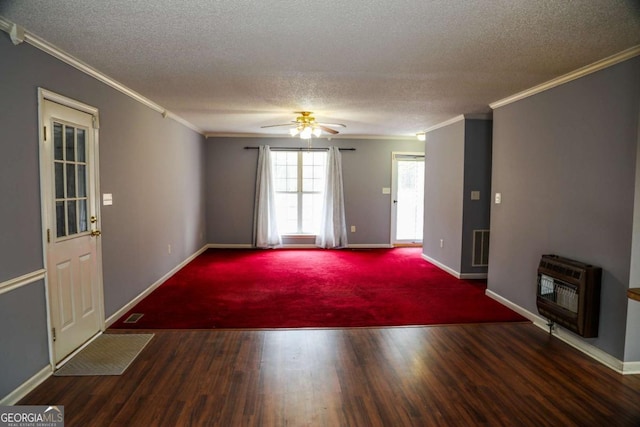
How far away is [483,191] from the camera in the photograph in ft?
17.4

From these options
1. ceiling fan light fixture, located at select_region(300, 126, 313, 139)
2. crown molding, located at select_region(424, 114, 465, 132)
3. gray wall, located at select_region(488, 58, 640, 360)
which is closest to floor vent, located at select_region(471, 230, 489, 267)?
gray wall, located at select_region(488, 58, 640, 360)

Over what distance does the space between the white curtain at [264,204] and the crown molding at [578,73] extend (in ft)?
14.9

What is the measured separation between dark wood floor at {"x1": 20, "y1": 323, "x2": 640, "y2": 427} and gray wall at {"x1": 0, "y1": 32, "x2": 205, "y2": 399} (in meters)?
0.60

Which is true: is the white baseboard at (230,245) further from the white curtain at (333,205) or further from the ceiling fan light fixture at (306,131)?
the ceiling fan light fixture at (306,131)

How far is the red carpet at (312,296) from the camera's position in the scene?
12.3ft

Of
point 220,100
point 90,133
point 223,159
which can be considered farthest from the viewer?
point 223,159

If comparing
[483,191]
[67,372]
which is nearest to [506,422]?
[67,372]

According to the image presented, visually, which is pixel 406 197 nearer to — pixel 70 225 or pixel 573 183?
pixel 573 183

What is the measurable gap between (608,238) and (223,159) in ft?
21.1

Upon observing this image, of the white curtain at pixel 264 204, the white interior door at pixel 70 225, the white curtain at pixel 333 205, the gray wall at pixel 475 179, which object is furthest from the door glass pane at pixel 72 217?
the white curtain at pixel 333 205

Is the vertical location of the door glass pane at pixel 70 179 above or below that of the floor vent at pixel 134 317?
above

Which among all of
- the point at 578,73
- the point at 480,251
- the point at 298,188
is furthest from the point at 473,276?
the point at 298,188

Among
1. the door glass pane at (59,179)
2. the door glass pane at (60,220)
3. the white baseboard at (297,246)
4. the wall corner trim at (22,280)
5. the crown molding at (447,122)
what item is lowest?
the white baseboard at (297,246)

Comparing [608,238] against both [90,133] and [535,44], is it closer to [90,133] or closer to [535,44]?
[535,44]
